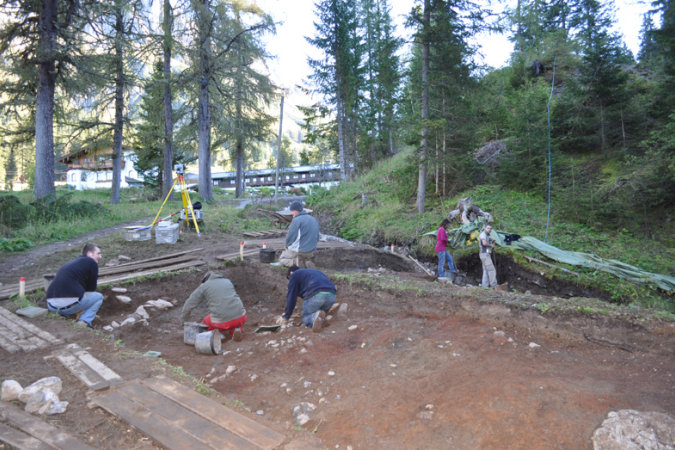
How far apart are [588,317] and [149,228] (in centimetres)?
1172

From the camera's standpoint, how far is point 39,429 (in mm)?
2871

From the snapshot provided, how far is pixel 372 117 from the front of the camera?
2905 centimetres

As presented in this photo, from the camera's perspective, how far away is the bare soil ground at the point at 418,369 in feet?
10.3

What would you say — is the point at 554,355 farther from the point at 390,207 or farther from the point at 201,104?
the point at 201,104

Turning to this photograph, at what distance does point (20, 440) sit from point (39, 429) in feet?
0.47

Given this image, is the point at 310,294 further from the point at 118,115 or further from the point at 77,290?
the point at 118,115

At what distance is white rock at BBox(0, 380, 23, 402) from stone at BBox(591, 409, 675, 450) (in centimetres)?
500

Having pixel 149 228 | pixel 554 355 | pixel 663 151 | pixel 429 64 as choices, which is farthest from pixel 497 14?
pixel 149 228

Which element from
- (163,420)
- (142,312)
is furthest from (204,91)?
(163,420)

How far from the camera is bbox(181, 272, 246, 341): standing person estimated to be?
19.2 feet

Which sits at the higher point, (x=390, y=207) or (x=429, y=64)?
(x=429, y=64)

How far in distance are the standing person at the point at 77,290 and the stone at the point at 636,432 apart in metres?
6.53

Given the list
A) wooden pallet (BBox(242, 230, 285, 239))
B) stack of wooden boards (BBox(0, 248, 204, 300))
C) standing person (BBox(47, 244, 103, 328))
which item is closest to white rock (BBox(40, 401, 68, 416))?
standing person (BBox(47, 244, 103, 328))

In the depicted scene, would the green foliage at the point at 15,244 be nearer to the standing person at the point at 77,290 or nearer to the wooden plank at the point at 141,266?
the wooden plank at the point at 141,266
